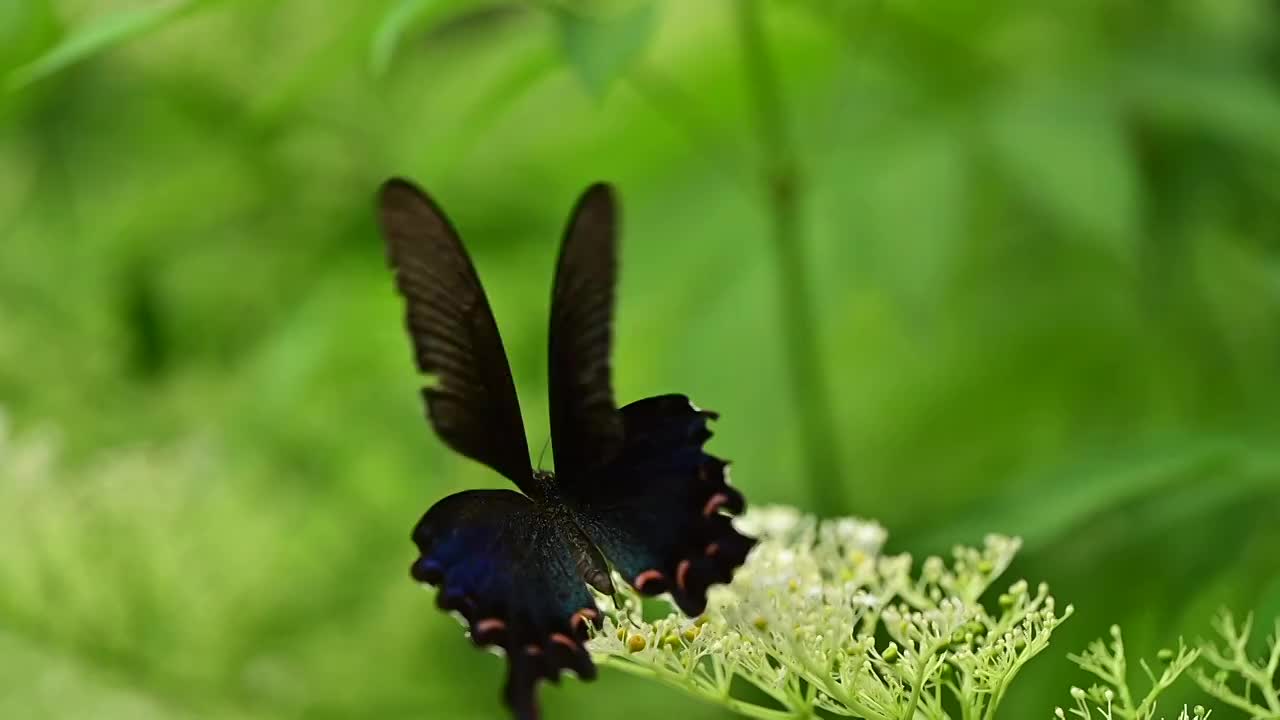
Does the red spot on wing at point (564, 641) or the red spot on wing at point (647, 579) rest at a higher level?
the red spot on wing at point (647, 579)

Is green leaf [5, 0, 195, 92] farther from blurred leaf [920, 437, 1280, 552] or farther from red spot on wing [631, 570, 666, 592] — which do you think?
blurred leaf [920, 437, 1280, 552]

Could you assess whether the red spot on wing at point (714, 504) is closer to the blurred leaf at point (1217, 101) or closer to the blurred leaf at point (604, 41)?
the blurred leaf at point (604, 41)

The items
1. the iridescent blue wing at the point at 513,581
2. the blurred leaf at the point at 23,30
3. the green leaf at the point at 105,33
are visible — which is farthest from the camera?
the blurred leaf at the point at 23,30

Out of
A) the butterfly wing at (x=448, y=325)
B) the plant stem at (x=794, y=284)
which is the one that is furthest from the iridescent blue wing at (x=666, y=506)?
the plant stem at (x=794, y=284)

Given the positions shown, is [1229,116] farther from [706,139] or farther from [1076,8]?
[706,139]

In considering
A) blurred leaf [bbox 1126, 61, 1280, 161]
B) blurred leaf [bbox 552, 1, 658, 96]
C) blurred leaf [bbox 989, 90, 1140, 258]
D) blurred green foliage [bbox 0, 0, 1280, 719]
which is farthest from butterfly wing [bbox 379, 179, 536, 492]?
blurred leaf [bbox 1126, 61, 1280, 161]

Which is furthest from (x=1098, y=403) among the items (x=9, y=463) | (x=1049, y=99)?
(x=9, y=463)

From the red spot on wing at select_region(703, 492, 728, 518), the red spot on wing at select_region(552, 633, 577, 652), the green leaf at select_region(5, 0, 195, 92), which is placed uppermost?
the green leaf at select_region(5, 0, 195, 92)

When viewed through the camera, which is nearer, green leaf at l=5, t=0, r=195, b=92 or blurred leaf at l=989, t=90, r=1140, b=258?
green leaf at l=5, t=0, r=195, b=92
